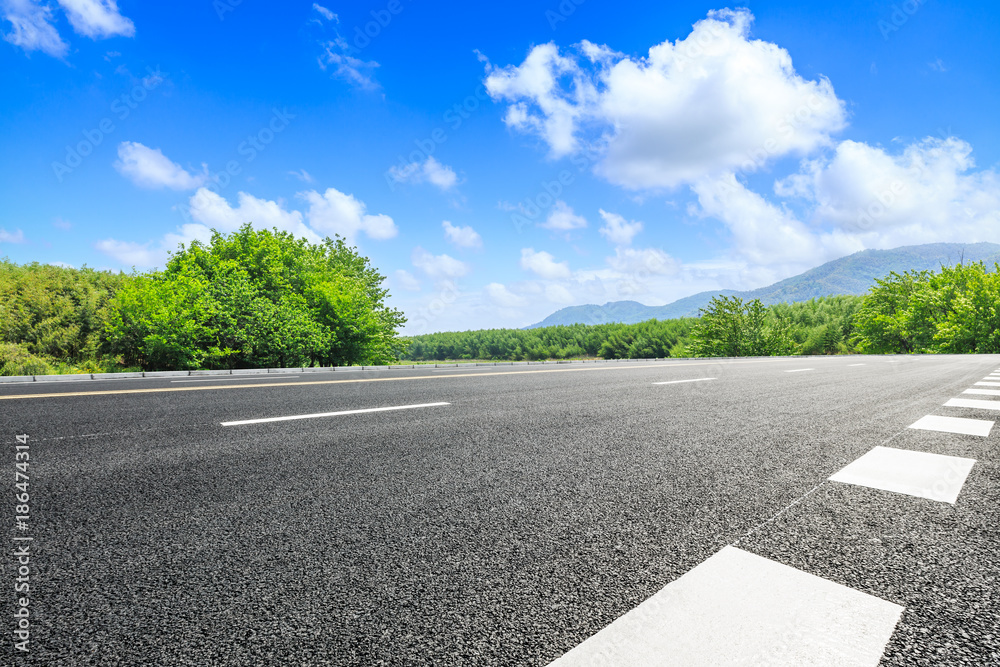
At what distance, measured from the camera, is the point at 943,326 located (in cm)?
4475

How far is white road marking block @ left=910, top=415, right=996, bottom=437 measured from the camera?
387cm

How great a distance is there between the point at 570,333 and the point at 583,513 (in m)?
112

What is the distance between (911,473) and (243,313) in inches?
890

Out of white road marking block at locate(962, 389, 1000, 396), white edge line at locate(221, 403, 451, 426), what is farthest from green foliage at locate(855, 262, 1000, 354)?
white edge line at locate(221, 403, 451, 426)

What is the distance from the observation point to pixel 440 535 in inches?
69.8

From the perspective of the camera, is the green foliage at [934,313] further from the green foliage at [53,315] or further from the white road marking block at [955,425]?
the green foliage at [53,315]

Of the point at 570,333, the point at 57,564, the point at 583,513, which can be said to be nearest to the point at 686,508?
the point at 583,513

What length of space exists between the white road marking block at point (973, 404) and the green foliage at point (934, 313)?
5302 centimetres

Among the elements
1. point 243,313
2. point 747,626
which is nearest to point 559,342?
point 243,313

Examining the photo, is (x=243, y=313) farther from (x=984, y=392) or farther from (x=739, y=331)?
(x=739, y=331)

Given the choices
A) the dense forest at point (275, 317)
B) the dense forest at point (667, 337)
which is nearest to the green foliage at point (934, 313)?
the dense forest at point (275, 317)

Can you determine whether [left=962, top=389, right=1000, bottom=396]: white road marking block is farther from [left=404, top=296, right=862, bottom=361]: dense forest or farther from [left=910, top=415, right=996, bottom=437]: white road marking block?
[left=404, top=296, right=862, bottom=361]: dense forest

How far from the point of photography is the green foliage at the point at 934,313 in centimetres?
4297

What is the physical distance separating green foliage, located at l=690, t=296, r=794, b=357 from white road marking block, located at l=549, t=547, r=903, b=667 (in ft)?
165
